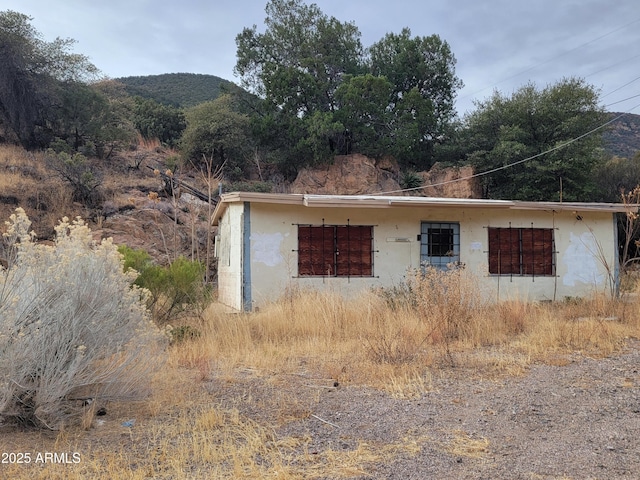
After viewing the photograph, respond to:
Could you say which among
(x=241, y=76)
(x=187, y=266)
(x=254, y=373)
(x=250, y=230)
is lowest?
(x=254, y=373)

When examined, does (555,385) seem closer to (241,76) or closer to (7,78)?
(7,78)

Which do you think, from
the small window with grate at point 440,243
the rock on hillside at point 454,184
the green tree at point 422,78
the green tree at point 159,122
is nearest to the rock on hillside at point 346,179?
the rock on hillside at point 454,184

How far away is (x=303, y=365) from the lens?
6039 millimetres

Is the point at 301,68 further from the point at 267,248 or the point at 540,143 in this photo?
the point at 267,248

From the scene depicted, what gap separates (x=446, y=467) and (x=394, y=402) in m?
1.38

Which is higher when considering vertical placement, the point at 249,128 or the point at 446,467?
the point at 249,128

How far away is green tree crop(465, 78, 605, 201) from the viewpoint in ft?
69.3

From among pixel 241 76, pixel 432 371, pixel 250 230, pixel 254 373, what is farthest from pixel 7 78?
pixel 432 371

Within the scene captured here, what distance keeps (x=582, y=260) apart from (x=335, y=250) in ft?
19.7

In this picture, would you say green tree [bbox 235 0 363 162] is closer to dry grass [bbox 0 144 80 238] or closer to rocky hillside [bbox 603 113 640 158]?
dry grass [bbox 0 144 80 238]

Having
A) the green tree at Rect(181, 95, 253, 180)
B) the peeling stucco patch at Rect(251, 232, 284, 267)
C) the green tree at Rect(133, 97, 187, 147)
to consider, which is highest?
the green tree at Rect(133, 97, 187, 147)

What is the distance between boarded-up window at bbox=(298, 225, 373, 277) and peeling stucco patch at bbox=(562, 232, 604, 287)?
4827 mm

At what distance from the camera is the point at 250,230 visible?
9.75 metres

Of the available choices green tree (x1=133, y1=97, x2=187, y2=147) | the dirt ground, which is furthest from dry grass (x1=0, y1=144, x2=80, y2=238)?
the dirt ground
